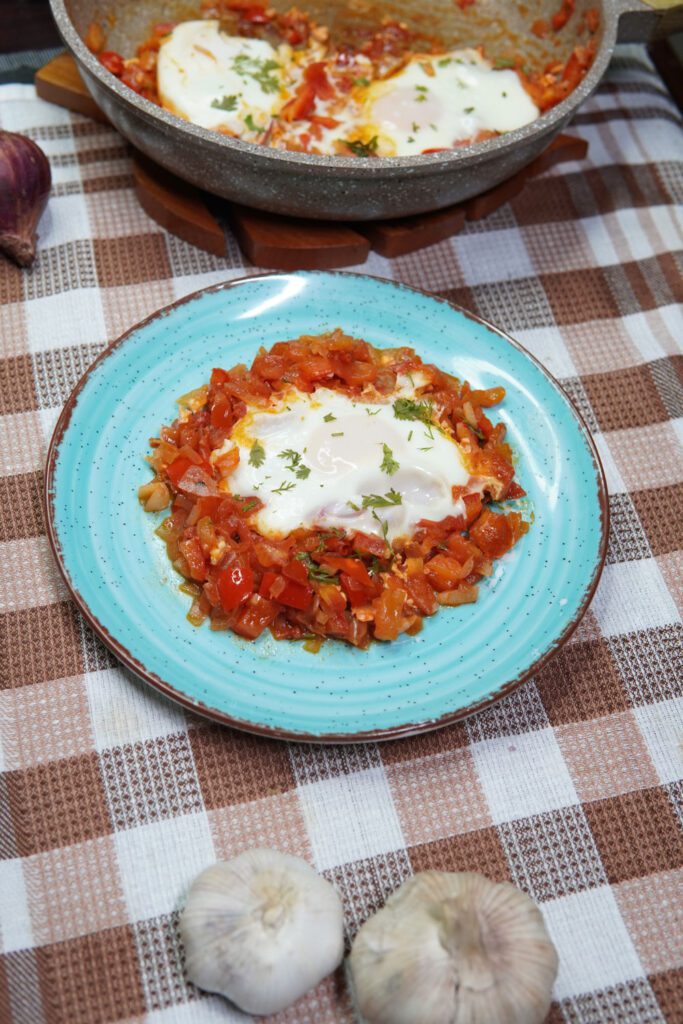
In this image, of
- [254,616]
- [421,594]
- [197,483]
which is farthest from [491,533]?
[197,483]

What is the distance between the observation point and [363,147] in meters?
3.06

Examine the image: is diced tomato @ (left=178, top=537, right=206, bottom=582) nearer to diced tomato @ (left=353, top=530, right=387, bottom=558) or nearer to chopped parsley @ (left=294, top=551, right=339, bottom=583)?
chopped parsley @ (left=294, top=551, right=339, bottom=583)

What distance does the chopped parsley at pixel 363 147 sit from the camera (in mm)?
3053

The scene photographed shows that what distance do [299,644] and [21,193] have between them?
1.53 m

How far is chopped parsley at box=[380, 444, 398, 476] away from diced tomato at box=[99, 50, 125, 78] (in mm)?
1574

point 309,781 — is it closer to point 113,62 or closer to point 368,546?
point 368,546

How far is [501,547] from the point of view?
243cm

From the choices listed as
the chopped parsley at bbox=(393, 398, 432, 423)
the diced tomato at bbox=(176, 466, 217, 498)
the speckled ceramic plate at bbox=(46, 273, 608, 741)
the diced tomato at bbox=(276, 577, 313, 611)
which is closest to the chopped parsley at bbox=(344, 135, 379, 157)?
the speckled ceramic plate at bbox=(46, 273, 608, 741)

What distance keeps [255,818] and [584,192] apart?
7.68ft

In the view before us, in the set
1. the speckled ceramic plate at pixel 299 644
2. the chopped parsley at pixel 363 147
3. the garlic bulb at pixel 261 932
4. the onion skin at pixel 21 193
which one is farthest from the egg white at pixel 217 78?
the garlic bulb at pixel 261 932

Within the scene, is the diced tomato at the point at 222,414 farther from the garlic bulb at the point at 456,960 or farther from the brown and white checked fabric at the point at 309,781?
the garlic bulb at the point at 456,960

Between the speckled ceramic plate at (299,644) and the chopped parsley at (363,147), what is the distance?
0.47m

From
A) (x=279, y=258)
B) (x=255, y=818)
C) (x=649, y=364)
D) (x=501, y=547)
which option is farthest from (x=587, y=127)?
(x=255, y=818)

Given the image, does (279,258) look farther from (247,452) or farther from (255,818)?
(255,818)
